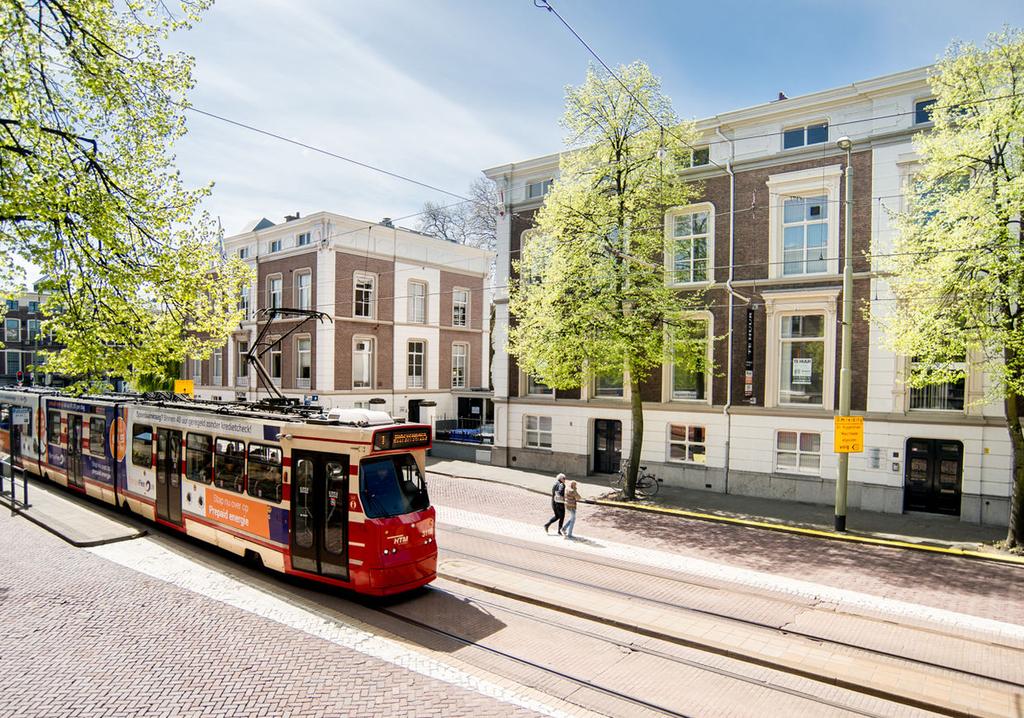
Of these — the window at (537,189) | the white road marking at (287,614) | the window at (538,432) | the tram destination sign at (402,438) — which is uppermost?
the window at (537,189)

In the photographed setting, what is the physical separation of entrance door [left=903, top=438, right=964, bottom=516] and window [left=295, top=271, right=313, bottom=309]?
30702 millimetres

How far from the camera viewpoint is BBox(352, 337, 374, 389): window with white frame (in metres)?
36.4

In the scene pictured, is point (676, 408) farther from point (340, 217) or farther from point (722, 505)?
point (340, 217)

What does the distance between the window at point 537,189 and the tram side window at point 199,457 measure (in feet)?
59.2

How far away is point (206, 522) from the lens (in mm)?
12688

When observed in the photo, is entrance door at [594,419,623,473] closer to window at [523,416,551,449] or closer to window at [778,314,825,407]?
window at [523,416,551,449]

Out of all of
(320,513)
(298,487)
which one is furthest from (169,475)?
(320,513)

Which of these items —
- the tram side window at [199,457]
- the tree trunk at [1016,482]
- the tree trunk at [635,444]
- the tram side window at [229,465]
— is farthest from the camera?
the tree trunk at [635,444]

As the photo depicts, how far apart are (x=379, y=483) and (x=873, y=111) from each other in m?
19.0

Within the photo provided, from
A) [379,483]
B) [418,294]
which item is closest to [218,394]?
[418,294]

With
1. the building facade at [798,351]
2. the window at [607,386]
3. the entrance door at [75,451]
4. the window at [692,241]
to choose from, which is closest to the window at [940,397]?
the building facade at [798,351]

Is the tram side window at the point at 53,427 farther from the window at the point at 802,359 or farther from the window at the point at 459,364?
the window at the point at 459,364

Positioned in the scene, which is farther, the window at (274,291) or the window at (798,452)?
the window at (274,291)

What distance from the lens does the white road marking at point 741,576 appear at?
10.2 metres
